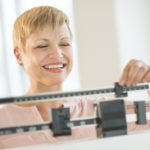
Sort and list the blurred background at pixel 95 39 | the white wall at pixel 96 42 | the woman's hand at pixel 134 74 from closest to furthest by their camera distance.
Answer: the woman's hand at pixel 134 74 < the blurred background at pixel 95 39 < the white wall at pixel 96 42

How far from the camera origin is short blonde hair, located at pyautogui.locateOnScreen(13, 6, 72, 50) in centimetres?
100

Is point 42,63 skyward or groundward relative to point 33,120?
skyward

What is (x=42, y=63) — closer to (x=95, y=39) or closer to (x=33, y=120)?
(x=33, y=120)

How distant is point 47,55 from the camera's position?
993 millimetres

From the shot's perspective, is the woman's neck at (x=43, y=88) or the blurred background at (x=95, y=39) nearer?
the woman's neck at (x=43, y=88)

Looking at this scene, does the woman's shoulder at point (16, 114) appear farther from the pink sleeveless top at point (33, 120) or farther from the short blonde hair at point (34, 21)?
the short blonde hair at point (34, 21)

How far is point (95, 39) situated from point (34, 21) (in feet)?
1.23

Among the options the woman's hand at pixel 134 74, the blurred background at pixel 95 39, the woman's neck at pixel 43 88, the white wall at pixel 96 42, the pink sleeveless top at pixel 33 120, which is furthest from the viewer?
the white wall at pixel 96 42

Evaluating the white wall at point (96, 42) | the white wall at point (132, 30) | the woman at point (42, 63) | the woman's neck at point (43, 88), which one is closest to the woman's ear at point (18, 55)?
the woman at point (42, 63)

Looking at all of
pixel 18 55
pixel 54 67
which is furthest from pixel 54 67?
pixel 18 55

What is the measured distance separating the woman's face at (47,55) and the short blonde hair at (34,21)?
0.06 feet

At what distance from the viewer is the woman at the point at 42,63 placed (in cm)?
97

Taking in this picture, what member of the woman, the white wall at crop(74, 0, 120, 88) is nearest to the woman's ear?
the woman

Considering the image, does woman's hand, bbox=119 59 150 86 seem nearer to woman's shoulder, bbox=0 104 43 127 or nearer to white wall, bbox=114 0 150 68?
woman's shoulder, bbox=0 104 43 127
